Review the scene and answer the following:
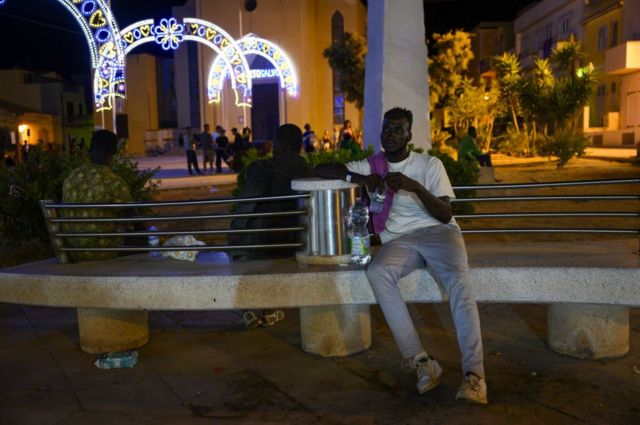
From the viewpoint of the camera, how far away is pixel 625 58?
3039 centimetres

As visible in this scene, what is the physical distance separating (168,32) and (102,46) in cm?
358

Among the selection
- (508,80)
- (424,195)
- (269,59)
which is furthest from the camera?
(508,80)

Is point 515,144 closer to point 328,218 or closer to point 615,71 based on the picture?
point 615,71

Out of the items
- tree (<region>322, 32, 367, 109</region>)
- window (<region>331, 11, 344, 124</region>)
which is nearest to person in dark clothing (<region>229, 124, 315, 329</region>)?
tree (<region>322, 32, 367, 109</region>)

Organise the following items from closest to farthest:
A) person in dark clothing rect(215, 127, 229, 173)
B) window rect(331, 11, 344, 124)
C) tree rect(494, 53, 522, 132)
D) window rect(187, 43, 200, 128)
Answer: person in dark clothing rect(215, 127, 229, 173), tree rect(494, 53, 522, 132), window rect(331, 11, 344, 124), window rect(187, 43, 200, 128)

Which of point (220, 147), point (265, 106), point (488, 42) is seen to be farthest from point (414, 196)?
point (488, 42)

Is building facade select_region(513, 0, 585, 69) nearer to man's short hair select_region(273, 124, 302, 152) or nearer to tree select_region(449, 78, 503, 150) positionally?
tree select_region(449, 78, 503, 150)

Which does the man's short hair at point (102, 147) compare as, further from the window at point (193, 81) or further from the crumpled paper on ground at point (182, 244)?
the window at point (193, 81)

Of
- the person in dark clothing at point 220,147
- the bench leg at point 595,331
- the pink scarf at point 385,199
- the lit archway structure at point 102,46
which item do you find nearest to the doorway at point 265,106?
the person in dark clothing at point 220,147

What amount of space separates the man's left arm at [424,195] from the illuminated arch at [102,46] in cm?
1497

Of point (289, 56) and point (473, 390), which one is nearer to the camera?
point (473, 390)

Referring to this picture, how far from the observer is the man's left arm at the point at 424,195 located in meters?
4.30

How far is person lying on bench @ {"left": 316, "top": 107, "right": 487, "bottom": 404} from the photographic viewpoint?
3973mm

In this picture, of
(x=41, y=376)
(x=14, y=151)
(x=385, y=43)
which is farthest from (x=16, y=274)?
(x=14, y=151)
